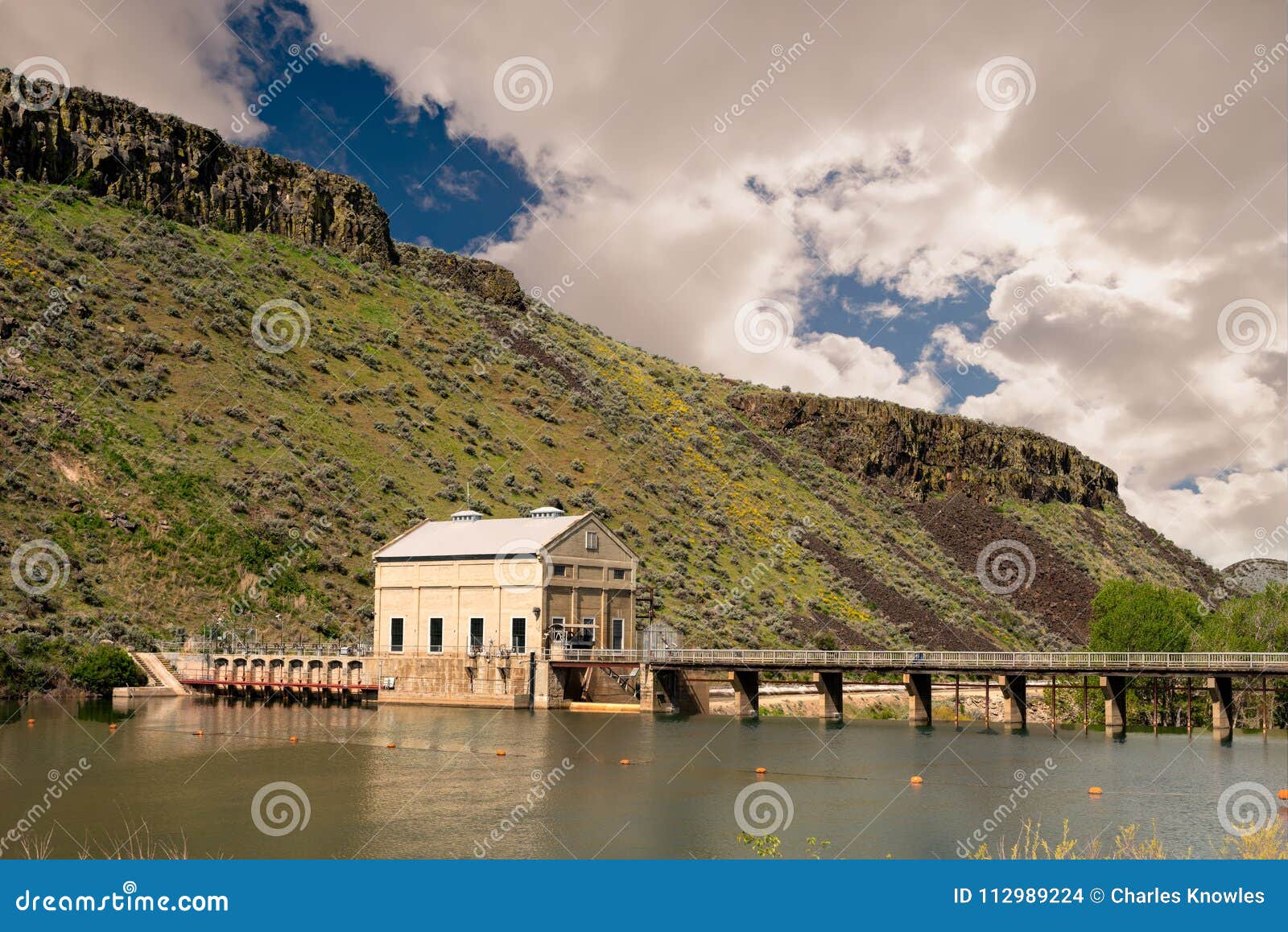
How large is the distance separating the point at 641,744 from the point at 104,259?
72.1 meters

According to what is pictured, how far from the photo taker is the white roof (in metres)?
58.9

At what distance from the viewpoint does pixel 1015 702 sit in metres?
54.5

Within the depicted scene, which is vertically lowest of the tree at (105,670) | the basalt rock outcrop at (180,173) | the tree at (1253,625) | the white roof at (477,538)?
→ the tree at (105,670)

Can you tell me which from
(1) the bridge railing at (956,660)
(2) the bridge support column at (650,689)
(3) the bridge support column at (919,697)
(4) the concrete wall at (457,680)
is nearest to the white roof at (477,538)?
(4) the concrete wall at (457,680)

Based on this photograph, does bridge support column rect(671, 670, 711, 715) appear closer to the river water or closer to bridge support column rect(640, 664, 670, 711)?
bridge support column rect(640, 664, 670, 711)

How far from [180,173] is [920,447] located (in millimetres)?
84768

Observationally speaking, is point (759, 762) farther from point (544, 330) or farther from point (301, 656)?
point (544, 330)

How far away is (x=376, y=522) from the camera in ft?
264

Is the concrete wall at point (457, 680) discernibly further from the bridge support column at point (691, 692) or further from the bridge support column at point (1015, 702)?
the bridge support column at point (1015, 702)

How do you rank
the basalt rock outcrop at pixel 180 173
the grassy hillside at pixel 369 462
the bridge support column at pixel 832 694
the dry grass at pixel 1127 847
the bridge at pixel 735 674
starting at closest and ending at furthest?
the dry grass at pixel 1127 847 < the bridge at pixel 735 674 < the bridge support column at pixel 832 694 < the grassy hillside at pixel 369 462 < the basalt rock outcrop at pixel 180 173

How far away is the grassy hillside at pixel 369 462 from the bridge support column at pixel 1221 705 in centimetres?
3434

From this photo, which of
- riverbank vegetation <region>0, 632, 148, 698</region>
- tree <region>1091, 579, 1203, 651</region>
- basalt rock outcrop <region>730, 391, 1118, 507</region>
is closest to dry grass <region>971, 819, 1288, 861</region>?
tree <region>1091, 579, 1203, 651</region>

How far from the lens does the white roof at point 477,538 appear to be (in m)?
58.9

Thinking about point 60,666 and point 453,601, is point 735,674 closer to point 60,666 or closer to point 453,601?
point 453,601
